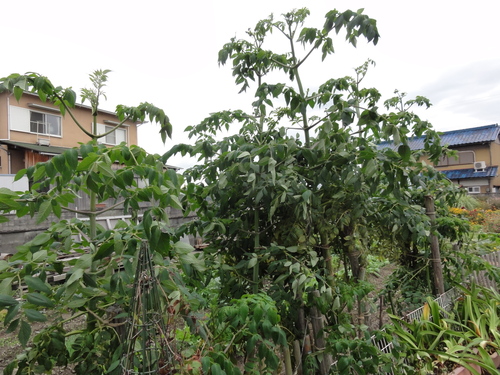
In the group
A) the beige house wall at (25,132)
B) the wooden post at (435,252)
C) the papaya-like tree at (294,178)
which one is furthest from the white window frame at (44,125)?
the wooden post at (435,252)

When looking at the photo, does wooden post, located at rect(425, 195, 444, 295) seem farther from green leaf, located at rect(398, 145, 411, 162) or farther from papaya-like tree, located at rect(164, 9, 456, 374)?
green leaf, located at rect(398, 145, 411, 162)

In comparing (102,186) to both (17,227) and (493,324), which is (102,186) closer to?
(493,324)

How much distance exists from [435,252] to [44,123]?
1477 cm

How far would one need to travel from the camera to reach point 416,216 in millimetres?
1985

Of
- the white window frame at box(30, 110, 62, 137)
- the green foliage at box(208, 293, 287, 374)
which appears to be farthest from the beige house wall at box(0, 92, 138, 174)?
the green foliage at box(208, 293, 287, 374)

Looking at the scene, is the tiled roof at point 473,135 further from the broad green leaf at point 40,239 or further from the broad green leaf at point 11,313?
the broad green leaf at point 11,313

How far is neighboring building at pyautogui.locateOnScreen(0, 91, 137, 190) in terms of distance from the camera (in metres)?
11.2

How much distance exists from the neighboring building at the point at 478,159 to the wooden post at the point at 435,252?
16.9 m

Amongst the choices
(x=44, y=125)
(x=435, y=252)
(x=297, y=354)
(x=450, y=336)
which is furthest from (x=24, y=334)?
(x=44, y=125)

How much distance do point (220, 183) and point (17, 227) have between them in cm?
634

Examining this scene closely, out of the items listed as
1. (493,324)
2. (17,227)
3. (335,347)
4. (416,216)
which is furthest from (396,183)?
(17,227)

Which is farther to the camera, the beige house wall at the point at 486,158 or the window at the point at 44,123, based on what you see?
the beige house wall at the point at 486,158

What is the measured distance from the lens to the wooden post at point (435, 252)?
254 cm

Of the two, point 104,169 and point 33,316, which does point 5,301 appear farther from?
point 104,169
